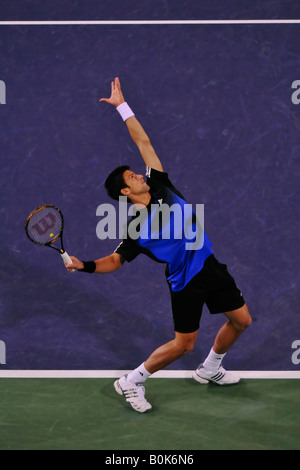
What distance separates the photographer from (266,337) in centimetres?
470

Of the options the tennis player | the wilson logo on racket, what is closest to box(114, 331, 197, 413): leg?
the tennis player

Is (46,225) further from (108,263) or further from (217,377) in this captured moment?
(217,377)

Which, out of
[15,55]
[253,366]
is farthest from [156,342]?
[15,55]

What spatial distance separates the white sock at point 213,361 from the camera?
4.35 m

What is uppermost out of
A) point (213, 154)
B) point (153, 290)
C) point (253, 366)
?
point (213, 154)

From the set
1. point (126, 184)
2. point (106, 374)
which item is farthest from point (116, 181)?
point (106, 374)

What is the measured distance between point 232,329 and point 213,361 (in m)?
0.30

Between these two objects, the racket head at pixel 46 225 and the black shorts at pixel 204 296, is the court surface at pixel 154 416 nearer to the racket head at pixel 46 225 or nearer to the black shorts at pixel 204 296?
the black shorts at pixel 204 296

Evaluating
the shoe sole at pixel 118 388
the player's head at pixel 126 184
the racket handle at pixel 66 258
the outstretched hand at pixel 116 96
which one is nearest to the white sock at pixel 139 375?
the shoe sole at pixel 118 388

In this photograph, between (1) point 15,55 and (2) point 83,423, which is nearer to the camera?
(2) point 83,423

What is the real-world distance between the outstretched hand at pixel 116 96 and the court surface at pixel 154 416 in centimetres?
202

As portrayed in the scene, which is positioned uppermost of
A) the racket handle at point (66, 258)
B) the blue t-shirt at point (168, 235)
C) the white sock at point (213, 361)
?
the blue t-shirt at point (168, 235)

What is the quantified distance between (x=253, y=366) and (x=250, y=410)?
71cm

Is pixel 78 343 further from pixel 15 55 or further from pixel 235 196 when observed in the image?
pixel 15 55
